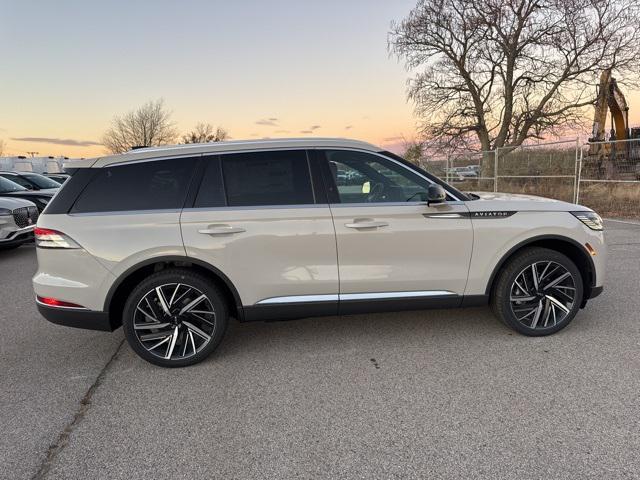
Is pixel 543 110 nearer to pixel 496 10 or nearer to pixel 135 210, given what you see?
pixel 496 10

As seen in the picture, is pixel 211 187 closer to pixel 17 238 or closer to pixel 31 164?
pixel 17 238

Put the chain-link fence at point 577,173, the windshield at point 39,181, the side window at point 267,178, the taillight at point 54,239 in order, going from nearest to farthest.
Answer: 1. the taillight at point 54,239
2. the side window at point 267,178
3. the chain-link fence at point 577,173
4. the windshield at point 39,181

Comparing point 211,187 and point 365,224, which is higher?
point 211,187

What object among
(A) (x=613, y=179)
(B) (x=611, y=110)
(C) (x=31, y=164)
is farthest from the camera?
(C) (x=31, y=164)

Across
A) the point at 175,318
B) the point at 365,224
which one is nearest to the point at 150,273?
the point at 175,318

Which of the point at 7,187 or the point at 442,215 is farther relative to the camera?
the point at 7,187

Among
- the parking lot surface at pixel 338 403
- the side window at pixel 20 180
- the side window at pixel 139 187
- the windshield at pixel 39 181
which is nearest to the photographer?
the parking lot surface at pixel 338 403

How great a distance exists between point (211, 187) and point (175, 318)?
110cm

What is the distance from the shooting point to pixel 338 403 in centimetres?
285

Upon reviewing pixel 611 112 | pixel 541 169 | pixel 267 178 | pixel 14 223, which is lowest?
pixel 14 223

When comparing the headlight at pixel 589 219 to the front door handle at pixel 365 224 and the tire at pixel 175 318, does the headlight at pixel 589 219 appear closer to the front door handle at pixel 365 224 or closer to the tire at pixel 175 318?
the front door handle at pixel 365 224

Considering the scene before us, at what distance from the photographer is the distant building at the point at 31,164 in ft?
90.5

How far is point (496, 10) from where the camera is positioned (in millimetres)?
18922

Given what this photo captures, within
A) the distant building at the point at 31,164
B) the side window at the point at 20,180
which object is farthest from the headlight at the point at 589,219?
the distant building at the point at 31,164
